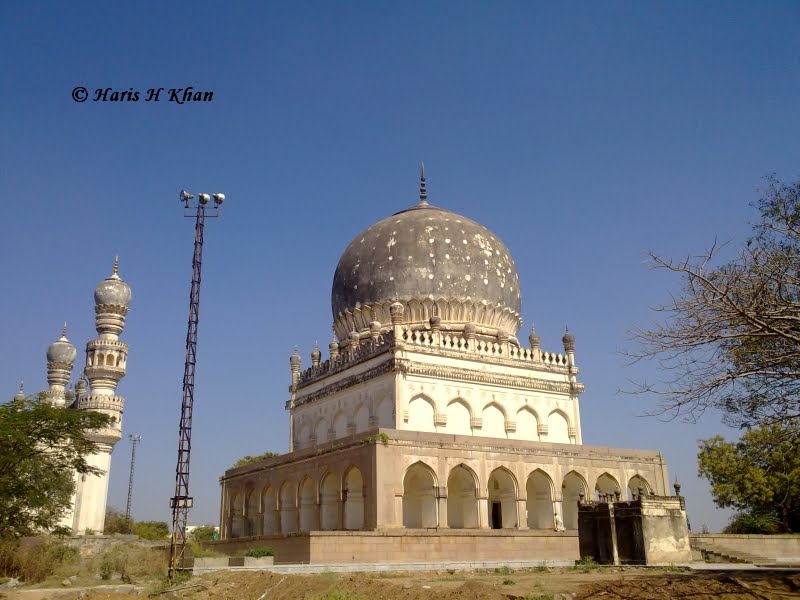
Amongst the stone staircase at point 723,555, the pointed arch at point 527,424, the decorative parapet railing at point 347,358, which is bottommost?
the stone staircase at point 723,555

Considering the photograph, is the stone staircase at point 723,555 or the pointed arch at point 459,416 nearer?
the stone staircase at point 723,555

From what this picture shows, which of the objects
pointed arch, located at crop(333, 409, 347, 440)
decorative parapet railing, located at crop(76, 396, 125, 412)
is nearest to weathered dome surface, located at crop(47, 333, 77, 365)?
decorative parapet railing, located at crop(76, 396, 125, 412)

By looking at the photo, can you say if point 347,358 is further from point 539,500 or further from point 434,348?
point 539,500

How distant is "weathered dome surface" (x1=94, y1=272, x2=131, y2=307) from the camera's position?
38091 millimetres

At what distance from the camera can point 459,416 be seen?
85.5 ft

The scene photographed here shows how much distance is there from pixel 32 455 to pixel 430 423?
11687 mm

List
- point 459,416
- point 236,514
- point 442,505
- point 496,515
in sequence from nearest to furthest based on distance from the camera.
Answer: point 442,505, point 496,515, point 459,416, point 236,514

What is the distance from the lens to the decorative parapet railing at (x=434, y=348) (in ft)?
84.6

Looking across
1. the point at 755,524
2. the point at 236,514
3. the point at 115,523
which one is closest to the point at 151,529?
the point at 115,523

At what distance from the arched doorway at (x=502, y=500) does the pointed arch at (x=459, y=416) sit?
214 cm

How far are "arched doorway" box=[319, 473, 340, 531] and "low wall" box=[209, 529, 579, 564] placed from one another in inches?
83.9

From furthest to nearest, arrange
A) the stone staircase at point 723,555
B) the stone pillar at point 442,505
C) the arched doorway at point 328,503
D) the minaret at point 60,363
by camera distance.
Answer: the minaret at point 60,363 < the arched doorway at point 328,503 < the stone pillar at point 442,505 < the stone staircase at point 723,555

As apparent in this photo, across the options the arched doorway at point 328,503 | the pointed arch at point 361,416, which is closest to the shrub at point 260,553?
the arched doorway at point 328,503

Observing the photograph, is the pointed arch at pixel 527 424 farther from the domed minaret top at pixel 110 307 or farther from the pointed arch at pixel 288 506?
the domed minaret top at pixel 110 307
